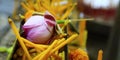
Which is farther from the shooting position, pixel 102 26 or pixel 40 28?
pixel 102 26

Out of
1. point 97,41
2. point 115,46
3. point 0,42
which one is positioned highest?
point 0,42

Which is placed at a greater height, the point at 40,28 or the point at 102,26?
the point at 40,28

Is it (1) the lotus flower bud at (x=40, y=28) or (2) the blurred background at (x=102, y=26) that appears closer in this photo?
(1) the lotus flower bud at (x=40, y=28)

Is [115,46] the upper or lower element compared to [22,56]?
lower

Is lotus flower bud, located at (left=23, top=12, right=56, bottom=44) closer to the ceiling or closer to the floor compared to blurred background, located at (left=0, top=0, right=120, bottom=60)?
closer to the ceiling

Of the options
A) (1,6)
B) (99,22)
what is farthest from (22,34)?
(99,22)

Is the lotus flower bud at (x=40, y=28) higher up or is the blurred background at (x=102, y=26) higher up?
the lotus flower bud at (x=40, y=28)

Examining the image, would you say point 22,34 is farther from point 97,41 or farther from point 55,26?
point 97,41

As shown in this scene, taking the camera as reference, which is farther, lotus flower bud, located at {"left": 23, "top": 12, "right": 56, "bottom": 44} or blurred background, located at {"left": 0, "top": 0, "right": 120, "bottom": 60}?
blurred background, located at {"left": 0, "top": 0, "right": 120, "bottom": 60}
